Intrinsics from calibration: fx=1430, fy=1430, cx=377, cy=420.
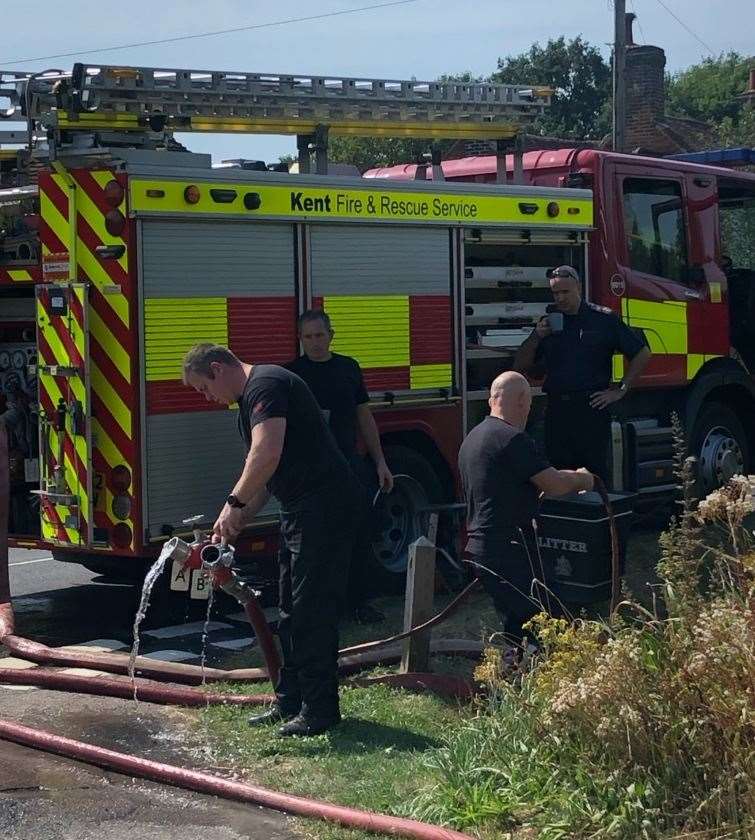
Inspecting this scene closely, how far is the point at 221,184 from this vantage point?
7.93 metres

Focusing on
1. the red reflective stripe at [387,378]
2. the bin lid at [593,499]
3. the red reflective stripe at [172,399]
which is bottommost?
the bin lid at [593,499]

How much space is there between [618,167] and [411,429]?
2608mm

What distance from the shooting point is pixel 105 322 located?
7.67m

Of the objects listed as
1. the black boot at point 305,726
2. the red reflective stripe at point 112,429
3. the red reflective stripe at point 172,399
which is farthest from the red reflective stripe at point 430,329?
the black boot at point 305,726

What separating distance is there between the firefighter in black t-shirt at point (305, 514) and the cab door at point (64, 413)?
181cm

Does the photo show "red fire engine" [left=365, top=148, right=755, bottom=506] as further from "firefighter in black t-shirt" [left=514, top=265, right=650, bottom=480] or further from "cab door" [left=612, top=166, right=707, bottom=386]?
"firefighter in black t-shirt" [left=514, top=265, right=650, bottom=480]

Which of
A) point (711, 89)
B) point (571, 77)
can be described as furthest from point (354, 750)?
point (711, 89)

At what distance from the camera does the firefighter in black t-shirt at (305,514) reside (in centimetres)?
604

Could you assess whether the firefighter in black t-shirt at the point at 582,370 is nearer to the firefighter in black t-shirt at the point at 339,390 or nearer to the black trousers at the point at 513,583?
the firefighter in black t-shirt at the point at 339,390

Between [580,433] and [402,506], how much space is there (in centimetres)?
128

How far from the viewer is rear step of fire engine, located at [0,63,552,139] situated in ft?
25.4

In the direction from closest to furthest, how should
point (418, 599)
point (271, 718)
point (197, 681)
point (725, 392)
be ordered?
point (271, 718) < point (418, 599) < point (197, 681) < point (725, 392)

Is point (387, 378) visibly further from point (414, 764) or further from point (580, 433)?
point (414, 764)

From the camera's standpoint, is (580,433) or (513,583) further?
(580,433)
